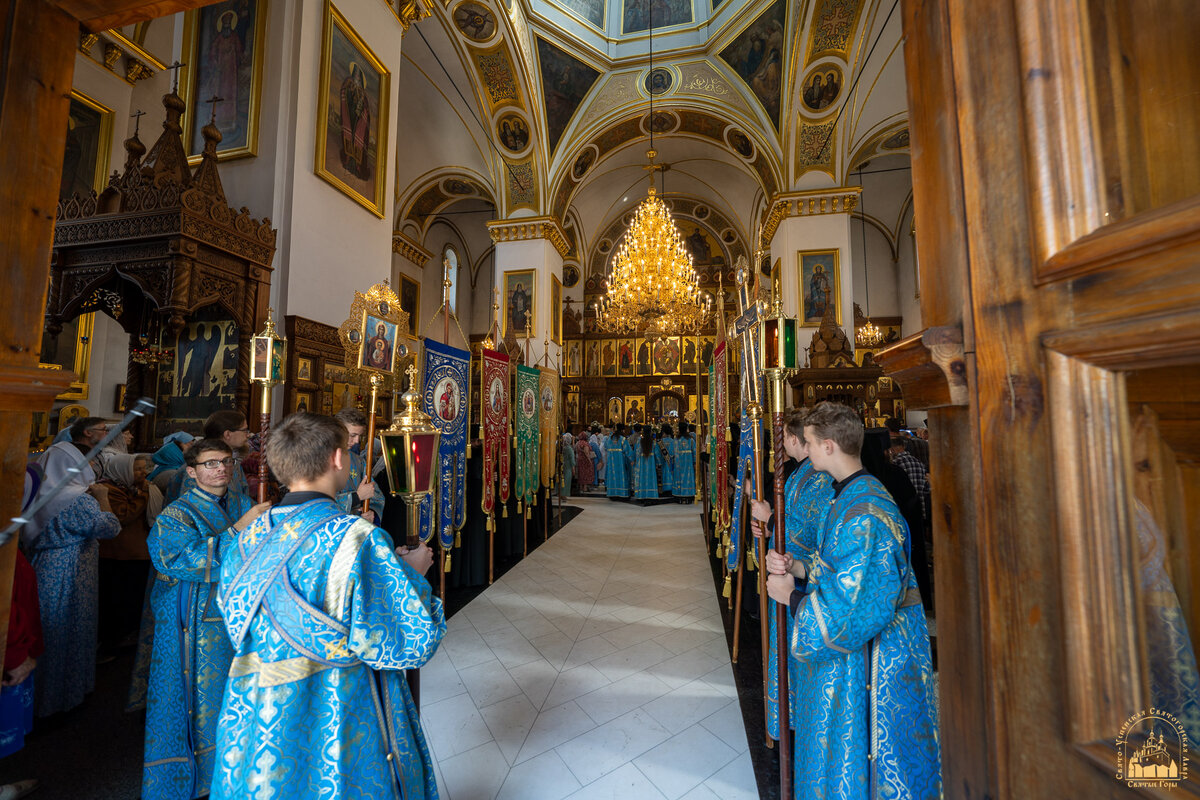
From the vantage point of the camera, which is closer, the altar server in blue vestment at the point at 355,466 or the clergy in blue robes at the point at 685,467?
the altar server in blue vestment at the point at 355,466

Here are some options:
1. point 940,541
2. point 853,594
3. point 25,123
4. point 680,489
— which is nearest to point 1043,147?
point 940,541

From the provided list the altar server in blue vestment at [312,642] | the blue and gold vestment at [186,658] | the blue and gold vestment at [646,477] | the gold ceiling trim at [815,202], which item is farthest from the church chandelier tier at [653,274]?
the altar server in blue vestment at [312,642]

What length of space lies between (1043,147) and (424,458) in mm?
2213

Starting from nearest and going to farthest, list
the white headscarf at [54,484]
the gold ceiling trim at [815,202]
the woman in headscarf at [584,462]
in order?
the white headscarf at [54,484]
the gold ceiling trim at [815,202]
the woman in headscarf at [584,462]

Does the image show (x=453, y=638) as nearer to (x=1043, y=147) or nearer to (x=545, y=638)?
(x=545, y=638)

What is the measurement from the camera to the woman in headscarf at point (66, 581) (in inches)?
96.4

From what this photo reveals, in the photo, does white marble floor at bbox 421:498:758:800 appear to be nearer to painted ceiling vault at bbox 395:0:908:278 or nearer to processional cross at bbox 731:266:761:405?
processional cross at bbox 731:266:761:405

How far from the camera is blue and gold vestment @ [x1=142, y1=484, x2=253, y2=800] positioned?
→ 1874mm

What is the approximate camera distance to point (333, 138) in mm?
5430

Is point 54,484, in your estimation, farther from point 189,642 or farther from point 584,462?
point 584,462

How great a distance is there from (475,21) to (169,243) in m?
7.70

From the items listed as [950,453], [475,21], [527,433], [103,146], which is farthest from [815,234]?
[103,146]

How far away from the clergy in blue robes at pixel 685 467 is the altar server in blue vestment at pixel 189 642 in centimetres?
938

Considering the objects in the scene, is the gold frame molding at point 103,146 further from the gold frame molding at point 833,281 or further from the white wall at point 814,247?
the gold frame molding at point 833,281
